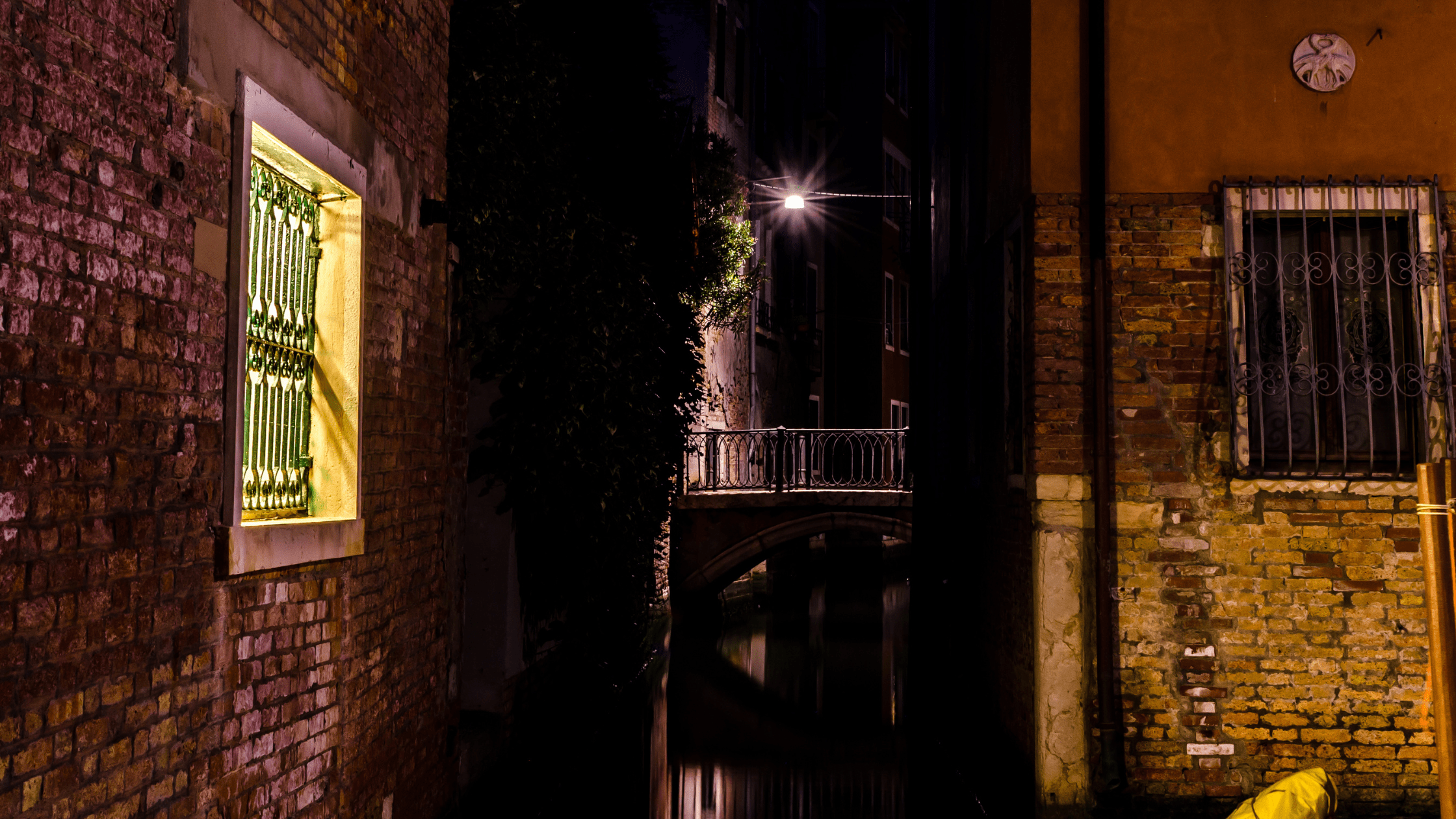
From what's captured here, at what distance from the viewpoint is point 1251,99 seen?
298 inches

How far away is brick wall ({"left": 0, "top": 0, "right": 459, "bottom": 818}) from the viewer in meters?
2.91

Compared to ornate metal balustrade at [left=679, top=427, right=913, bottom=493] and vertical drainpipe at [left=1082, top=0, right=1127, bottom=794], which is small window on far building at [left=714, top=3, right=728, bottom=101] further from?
vertical drainpipe at [left=1082, top=0, right=1127, bottom=794]

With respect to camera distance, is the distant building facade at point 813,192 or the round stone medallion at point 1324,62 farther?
the distant building facade at point 813,192

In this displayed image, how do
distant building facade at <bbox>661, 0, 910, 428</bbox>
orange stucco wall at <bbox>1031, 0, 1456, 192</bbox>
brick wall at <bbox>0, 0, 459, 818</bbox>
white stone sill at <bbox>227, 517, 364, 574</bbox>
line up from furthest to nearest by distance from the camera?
distant building facade at <bbox>661, 0, 910, 428</bbox> → orange stucco wall at <bbox>1031, 0, 1456, 192</bbox> → white stone sill at <bbox>227, 517, 364, 574</bbox> → brick wall at <bbox>0, 0, 459, 818</bbox>

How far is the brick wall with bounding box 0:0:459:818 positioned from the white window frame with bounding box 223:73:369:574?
0.09 meters

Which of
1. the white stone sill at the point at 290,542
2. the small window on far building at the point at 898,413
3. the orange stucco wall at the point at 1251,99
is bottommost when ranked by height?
the white stone sill at the point at 290,542

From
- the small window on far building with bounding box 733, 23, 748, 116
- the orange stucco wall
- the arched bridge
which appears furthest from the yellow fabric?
the small window on far building with bounding box 733, 23, 748, 116

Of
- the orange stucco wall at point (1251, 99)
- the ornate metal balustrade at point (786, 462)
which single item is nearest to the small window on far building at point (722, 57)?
the ornate metal balustrade at point (786, 462)

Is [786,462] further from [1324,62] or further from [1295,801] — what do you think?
[1295,801]

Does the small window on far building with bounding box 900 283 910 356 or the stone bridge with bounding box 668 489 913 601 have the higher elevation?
the small window on far building with bounding box 900 283 910 356

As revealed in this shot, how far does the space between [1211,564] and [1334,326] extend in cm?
156

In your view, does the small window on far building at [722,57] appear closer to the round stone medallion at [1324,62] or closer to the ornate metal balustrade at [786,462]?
the ornate metal balustrade at [786,462]

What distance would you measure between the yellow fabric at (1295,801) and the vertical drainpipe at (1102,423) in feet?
4.82

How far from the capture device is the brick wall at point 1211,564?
7.21 metres
